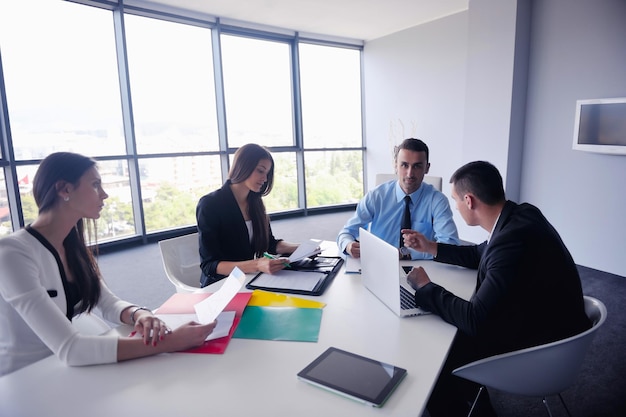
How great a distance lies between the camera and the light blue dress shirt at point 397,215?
7.16 feet

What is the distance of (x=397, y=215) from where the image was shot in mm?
2387

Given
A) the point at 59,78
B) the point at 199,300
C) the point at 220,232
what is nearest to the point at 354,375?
the point at 199,300

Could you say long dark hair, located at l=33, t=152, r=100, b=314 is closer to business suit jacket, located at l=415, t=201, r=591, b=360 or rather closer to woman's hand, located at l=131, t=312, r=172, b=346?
woman's hand, located at l=131, t=312, r=172, b=346

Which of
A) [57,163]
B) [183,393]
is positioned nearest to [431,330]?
[183,393]

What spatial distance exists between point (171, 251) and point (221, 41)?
4347 millimetres

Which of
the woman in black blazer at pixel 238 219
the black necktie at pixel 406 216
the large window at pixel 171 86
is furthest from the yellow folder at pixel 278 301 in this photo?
the large window at pixel 171 86

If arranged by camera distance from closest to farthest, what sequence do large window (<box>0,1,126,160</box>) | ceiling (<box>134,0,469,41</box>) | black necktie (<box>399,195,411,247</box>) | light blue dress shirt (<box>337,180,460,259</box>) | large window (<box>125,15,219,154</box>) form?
light blue dress shirt (<box>337,180,460,259</box>) < black necktie (<box>399,195,411,247</box>) < large window (<box>0,1,126,160</box>) < ceiling (<box>134,0,469,41</box>) < large window (<box>125,15,219,154</box>)

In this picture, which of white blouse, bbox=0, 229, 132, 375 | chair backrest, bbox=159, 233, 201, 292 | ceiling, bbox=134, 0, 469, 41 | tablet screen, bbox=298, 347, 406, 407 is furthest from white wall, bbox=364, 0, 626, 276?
white blouse, bbox=0, 229, 132, 375

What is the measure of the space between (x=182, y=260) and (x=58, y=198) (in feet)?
2.91

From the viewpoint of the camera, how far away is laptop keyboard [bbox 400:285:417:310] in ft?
4.63

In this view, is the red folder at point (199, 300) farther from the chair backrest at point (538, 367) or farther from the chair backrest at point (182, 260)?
the chair backrest at point (538, 367)

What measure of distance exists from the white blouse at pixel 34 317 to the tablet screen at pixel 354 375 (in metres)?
0.60

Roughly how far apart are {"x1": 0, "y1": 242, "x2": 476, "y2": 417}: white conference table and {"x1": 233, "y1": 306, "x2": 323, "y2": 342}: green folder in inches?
1.2

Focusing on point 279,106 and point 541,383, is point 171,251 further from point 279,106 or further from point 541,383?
point 279,106
